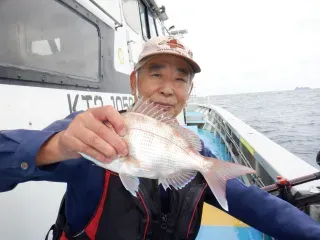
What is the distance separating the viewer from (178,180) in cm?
129

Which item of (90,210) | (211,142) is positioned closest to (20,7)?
(90,210)

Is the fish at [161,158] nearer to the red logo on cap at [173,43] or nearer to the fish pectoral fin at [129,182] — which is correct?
the fish pectoral fin at [129,182]

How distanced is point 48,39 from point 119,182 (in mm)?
1632

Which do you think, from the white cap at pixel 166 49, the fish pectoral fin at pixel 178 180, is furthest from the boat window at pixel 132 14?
the fish pectoral fin at pixel 178 180

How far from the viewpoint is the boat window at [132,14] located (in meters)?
4.97

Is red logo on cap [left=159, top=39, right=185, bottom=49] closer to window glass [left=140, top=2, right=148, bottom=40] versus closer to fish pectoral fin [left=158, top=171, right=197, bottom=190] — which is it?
fish pectoral fin [left=158, top=171, right=197, bottom=190]

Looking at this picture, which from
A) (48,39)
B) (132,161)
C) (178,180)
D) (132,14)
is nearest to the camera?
(132,161)

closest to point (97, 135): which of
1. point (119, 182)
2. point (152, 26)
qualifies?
point (119, 182)

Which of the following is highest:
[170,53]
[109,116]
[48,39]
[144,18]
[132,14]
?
[144,18]

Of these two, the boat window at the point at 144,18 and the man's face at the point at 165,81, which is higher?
the boat window at the point at 144,18

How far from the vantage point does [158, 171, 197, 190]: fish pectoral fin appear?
1.26 meters

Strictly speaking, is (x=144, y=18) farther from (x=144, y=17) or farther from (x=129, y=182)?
(x=129, y=182)

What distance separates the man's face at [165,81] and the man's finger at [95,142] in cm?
93

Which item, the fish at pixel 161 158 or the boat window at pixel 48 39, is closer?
the fish at pixel 161 158
